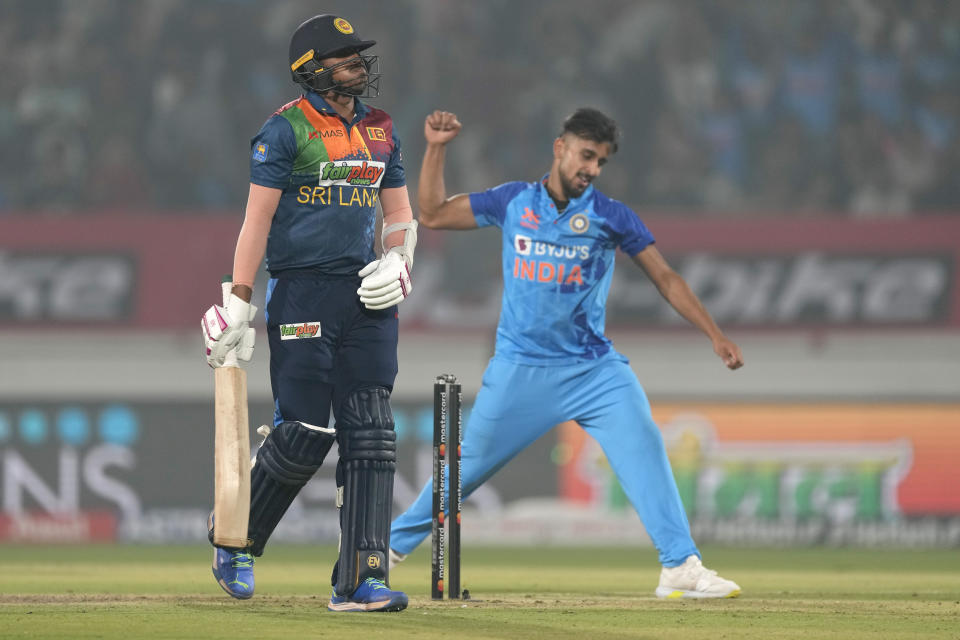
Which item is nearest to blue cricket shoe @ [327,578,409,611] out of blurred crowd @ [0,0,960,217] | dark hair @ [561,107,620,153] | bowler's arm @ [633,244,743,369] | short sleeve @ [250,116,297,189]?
short sleeve @ [250,116,297,189]

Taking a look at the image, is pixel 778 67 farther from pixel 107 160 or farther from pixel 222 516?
pixel 222 516

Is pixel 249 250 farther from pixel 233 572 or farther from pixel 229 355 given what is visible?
pixel 233 572

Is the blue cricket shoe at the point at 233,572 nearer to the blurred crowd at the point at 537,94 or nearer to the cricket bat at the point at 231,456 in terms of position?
the cricket bat at the point at 231,456

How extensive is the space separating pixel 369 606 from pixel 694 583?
60.7 inches

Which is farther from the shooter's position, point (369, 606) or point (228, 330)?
point (228, 330)

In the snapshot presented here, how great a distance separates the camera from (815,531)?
14820 millimetres

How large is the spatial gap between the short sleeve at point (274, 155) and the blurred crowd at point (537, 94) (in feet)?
36.3

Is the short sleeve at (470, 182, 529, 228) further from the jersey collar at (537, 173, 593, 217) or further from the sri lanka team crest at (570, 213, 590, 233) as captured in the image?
the sri lanka team crest at (570, 213, 590, 233)

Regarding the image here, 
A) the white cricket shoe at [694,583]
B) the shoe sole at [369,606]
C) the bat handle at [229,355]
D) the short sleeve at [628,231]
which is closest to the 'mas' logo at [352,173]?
the bat handle at [229,355]

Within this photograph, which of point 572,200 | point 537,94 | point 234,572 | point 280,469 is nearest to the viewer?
point 280,469

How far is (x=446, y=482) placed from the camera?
5.84m

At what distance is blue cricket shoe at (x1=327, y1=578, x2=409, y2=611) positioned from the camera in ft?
17.2

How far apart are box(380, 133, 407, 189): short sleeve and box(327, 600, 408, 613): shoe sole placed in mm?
1591

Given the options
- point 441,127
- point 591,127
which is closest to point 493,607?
point 441,127
